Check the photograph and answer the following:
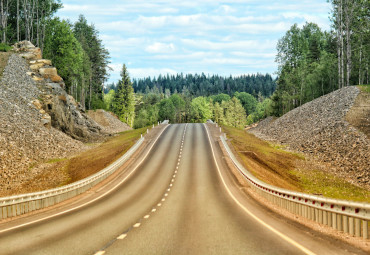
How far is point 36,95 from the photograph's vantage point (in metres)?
51.2

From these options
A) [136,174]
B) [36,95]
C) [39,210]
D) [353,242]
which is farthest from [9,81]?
[353,242]

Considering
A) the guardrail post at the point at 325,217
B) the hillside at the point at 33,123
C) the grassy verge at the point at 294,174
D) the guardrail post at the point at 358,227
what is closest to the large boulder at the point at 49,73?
the hillside at the point at 33,123

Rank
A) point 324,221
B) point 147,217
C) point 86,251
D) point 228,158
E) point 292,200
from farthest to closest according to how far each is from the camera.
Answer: point 228,158 < point 292,200 < point 147,217 < point 324,221 < point 86,251

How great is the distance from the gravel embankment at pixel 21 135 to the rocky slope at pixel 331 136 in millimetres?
28814

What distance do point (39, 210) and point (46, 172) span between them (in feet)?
50.4

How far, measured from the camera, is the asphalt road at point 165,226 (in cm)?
955

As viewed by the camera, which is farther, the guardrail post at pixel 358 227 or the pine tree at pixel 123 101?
the pine tree at pixel 123 101

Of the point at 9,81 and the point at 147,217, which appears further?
the point at 9,81

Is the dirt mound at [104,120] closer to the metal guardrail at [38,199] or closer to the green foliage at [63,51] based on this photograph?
the green foliage at [63,51]

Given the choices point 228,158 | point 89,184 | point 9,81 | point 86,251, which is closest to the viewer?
point 86,251

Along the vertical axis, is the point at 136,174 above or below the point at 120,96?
below

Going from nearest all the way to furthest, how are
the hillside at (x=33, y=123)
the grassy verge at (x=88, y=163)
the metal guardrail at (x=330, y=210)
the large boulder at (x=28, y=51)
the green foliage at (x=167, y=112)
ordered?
1. the metal guardrail at (x=330, y=210)
2. the hillside at (x=33, y=123)
3. the grassy verge at (x=88, y=163)
4. the large boulder at (x=28, y=51)
5. the green foliage at (x=167, y=112)

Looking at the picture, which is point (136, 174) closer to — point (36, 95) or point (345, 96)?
point (36, 95)

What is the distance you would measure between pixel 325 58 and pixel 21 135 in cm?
6586
